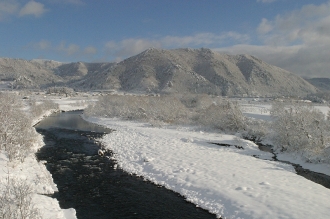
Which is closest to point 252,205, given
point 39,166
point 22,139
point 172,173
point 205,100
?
point 172,173

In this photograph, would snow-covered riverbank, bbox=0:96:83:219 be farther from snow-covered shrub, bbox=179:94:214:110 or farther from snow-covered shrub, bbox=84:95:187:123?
snow-covered shrub, bbox=179:94:214:110

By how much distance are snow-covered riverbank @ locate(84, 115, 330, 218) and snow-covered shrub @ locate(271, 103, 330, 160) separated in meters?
3.39

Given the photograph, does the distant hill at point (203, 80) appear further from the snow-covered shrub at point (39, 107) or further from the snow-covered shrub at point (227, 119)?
the snow-covered shrub at point (227, 119)

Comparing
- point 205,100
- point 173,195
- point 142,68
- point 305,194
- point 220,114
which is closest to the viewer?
point 305,194

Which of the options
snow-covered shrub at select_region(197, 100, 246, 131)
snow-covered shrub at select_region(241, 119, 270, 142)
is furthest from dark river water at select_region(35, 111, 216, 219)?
snow-covered shrub at select_region(197, 100, 246, 131)

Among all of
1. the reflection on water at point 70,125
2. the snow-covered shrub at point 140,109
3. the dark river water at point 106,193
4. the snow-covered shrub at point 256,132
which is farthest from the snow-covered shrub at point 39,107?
the snow-covered shrub at point 256,132

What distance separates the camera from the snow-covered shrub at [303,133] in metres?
27.1

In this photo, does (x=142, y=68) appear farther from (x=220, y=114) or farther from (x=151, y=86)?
(x=220, y=114)

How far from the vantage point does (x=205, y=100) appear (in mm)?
81875

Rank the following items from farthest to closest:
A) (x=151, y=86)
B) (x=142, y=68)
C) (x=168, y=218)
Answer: (x=142, y=68) → (x=151, y=86) → (x=168, y=218)

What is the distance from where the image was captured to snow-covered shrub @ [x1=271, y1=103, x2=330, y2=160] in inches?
1069

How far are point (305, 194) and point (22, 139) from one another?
24348 millimetres

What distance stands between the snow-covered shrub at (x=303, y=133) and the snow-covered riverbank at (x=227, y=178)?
3391 mm

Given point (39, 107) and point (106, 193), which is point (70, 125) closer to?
point (39, 107)
